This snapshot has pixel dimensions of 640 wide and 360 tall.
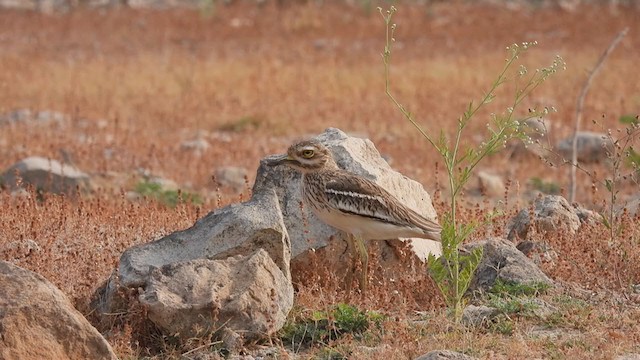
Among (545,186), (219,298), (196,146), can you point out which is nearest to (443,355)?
(219,298)

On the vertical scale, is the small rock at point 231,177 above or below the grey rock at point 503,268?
below

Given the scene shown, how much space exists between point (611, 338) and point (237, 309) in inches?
80.3

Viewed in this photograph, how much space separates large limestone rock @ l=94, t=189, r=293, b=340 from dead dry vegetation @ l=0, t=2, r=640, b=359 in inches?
7.0

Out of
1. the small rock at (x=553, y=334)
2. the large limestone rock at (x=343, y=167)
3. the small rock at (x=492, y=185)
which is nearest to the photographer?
the small rock at (x=553, y=334)

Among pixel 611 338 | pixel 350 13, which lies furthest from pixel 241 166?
pixel 350 13

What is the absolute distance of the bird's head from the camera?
7.66 metres

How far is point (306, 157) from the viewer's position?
766 centimetres

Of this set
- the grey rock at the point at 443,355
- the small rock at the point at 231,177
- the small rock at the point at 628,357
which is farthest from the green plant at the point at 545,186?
the grey rock at the point at 443,355

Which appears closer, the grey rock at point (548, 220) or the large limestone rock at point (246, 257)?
the large limestone rock at point (246, 257)

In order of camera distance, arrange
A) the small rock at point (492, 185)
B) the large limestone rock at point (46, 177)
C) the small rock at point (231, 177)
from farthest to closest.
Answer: the small rock at point (492, 185), the small rock at point (231, 177), the large limestone rock at point (46, 177)

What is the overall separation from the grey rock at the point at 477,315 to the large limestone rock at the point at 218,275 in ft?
3.29

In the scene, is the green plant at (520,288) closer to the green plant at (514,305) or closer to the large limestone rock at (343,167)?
the green plant at (514,305)

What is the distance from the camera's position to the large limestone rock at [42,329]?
633cm

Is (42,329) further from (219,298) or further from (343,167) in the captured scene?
(343,167)
